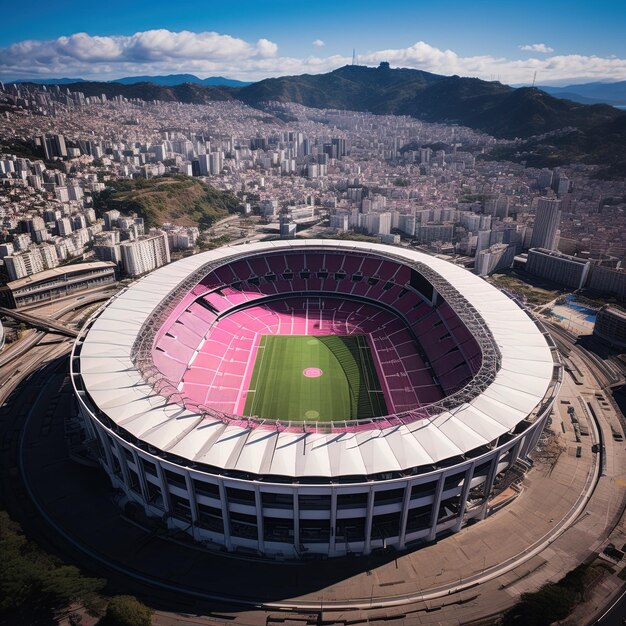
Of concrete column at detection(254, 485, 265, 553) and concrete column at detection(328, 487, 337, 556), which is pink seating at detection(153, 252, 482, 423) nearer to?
concrete column at detection(328, 487, 337, 556)

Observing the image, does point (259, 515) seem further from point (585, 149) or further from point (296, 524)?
point (585, 149)

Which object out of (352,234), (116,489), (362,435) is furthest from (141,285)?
(352,234)

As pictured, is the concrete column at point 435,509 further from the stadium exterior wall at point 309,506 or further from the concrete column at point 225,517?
the concrete column at point 225,517

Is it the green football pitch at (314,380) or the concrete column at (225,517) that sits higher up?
the concrete column at (225,517)

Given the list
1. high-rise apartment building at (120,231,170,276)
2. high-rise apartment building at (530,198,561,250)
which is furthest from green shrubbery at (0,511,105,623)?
high-rise apartment building at (530,198,561,250)

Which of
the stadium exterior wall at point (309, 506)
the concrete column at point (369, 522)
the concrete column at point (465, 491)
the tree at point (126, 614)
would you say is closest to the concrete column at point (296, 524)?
the stadium exterior wall at point (309, 506)

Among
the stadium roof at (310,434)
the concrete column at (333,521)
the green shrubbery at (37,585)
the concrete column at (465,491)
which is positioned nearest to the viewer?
the green shrubbery at (37,585)
